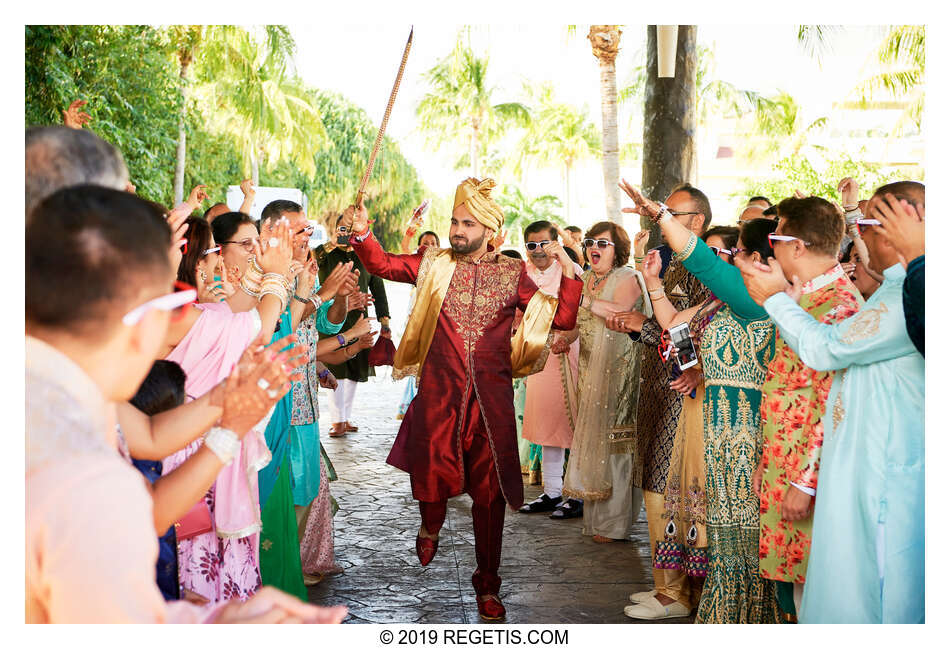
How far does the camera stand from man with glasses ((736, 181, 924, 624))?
109 inches

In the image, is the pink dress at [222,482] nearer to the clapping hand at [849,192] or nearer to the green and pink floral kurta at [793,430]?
the green and pink floral kurta at [793,430]

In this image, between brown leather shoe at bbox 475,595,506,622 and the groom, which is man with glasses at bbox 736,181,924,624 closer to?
Result: brown leather shoe at bbox 475,595,506,622

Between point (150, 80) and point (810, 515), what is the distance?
10.8 meters

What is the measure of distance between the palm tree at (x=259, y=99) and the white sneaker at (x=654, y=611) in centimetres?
1834

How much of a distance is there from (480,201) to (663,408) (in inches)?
57.7

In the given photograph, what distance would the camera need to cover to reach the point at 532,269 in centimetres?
712

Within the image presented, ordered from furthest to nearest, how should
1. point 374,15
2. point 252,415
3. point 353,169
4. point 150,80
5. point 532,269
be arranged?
point 353,169 < point 150,80 < point 532,269 < point 374,15 < point 252,415

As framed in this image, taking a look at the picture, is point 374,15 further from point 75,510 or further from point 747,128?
point 747,128

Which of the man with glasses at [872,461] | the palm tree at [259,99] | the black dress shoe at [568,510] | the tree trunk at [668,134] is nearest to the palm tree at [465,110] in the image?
the palm tree at [259,99]

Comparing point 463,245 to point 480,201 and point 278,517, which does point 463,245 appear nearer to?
point 480,201

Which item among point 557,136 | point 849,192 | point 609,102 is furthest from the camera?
point 557,136

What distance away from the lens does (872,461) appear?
2826mm

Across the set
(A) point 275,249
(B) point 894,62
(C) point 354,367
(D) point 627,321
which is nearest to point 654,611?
(D) point 627,321

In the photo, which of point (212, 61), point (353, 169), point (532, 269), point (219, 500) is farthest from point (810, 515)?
point (353, 169)
